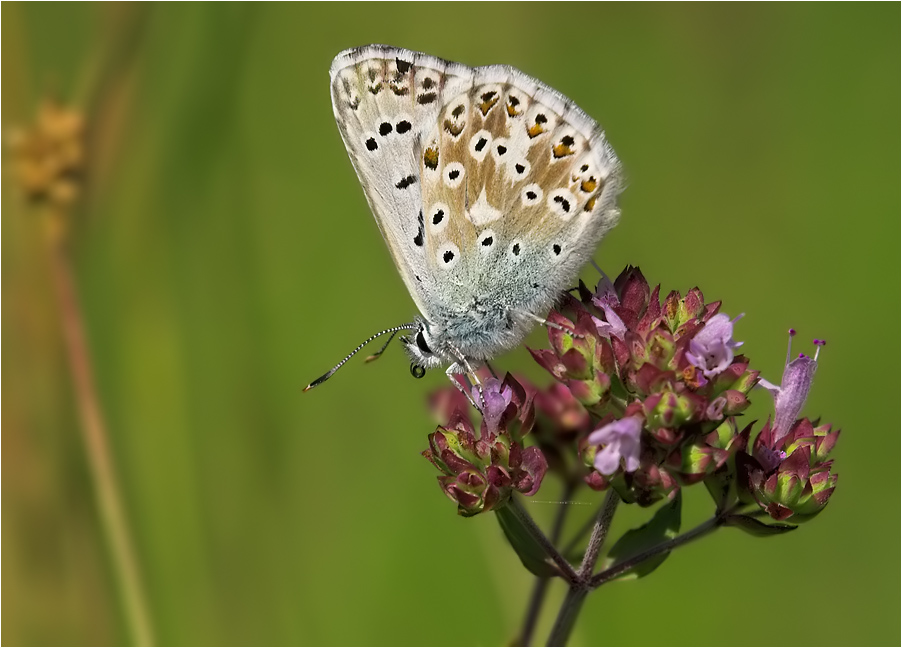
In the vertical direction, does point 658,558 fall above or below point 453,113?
below

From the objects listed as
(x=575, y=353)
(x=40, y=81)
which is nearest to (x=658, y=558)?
(x=575, y=353)

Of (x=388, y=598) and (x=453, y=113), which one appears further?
(x=388, y=598)

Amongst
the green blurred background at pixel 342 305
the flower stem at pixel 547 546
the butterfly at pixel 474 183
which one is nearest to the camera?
the flower stem at pixel 547 546

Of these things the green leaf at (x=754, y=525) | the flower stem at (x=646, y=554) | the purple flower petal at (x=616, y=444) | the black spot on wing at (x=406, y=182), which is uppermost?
the black spot on wing at (x=406, y=182)

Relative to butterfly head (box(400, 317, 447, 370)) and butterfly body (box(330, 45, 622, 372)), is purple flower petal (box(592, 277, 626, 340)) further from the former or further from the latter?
butterfly head (box(400, 317, 447, 370))

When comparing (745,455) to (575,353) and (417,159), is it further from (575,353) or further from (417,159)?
(417,159)

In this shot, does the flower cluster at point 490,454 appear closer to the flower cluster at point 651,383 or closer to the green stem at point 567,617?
the flower cluster at point 651,383

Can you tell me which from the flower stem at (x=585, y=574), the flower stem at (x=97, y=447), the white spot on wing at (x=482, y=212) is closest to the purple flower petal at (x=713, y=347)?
the flower stem at (x=585, y=574)
